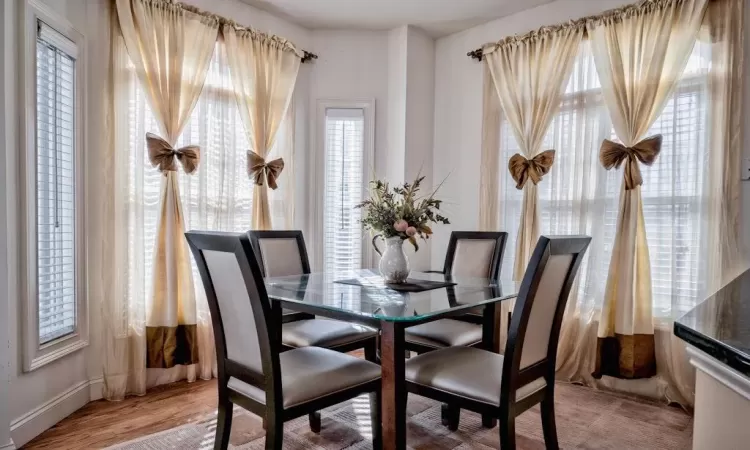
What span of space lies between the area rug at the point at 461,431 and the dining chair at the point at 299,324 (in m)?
0.19

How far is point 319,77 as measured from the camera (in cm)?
409

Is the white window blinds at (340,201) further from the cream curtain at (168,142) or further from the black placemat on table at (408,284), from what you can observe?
the black placemat on table at (408,284)

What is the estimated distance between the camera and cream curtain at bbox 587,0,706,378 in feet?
9.42

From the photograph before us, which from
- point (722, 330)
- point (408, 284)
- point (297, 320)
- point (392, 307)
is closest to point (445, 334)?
point (408, 284)

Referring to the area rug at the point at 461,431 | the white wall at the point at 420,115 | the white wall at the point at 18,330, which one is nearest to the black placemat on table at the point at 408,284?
the area rug at the point at 461,431

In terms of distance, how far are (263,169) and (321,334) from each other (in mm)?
1556

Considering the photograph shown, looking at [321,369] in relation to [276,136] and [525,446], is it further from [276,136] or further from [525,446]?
[276,136]

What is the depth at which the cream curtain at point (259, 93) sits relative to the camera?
3.46 m

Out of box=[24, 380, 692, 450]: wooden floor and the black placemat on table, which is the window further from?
the black placemat on table

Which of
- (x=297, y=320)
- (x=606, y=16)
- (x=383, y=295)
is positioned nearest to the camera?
(x=383, y=295)

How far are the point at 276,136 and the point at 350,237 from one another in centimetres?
106

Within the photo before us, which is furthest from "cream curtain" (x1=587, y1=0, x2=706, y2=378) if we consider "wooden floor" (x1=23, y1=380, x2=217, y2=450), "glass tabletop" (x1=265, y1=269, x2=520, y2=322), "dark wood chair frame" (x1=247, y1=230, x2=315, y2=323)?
"wooden floor" (x1=23, y1=380, x2=217, y2=450)

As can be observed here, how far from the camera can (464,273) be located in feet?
9.93

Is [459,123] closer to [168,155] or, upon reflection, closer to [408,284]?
[408,284]
